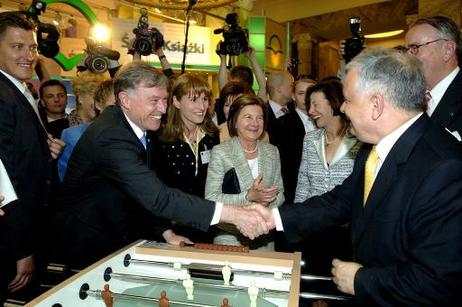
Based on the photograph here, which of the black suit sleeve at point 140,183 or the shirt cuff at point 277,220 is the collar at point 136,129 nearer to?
the black suit sleeve at point 140,183

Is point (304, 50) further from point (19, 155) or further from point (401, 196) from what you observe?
point (401, 196)

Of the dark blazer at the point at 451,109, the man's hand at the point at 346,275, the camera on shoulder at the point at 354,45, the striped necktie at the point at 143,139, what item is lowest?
the man's hand at the point at 346,275

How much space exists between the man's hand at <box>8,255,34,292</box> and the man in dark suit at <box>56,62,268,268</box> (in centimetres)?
26

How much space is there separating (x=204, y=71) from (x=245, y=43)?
422 centimetres

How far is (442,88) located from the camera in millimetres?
2594

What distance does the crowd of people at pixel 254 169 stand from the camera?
1439 millimetres

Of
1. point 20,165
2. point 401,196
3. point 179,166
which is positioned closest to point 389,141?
point 401,196

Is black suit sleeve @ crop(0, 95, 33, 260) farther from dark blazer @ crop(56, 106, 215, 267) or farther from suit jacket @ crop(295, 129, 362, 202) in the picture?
suit jacket @ crop(295, 129, 362, 202)

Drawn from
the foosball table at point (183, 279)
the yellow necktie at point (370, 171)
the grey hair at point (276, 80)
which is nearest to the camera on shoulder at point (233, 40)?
the grey hair at point (276, 80)

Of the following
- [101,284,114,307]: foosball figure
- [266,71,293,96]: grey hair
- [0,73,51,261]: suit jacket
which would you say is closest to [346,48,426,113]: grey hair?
[101,284,114,307]: foosball figure

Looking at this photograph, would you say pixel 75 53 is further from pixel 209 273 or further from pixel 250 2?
pixel 209 273

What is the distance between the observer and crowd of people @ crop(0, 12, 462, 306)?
144 cm

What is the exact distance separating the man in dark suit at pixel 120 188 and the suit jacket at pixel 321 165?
0.84 metres

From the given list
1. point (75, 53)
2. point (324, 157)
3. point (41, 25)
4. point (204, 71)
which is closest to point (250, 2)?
point (204, 71)
